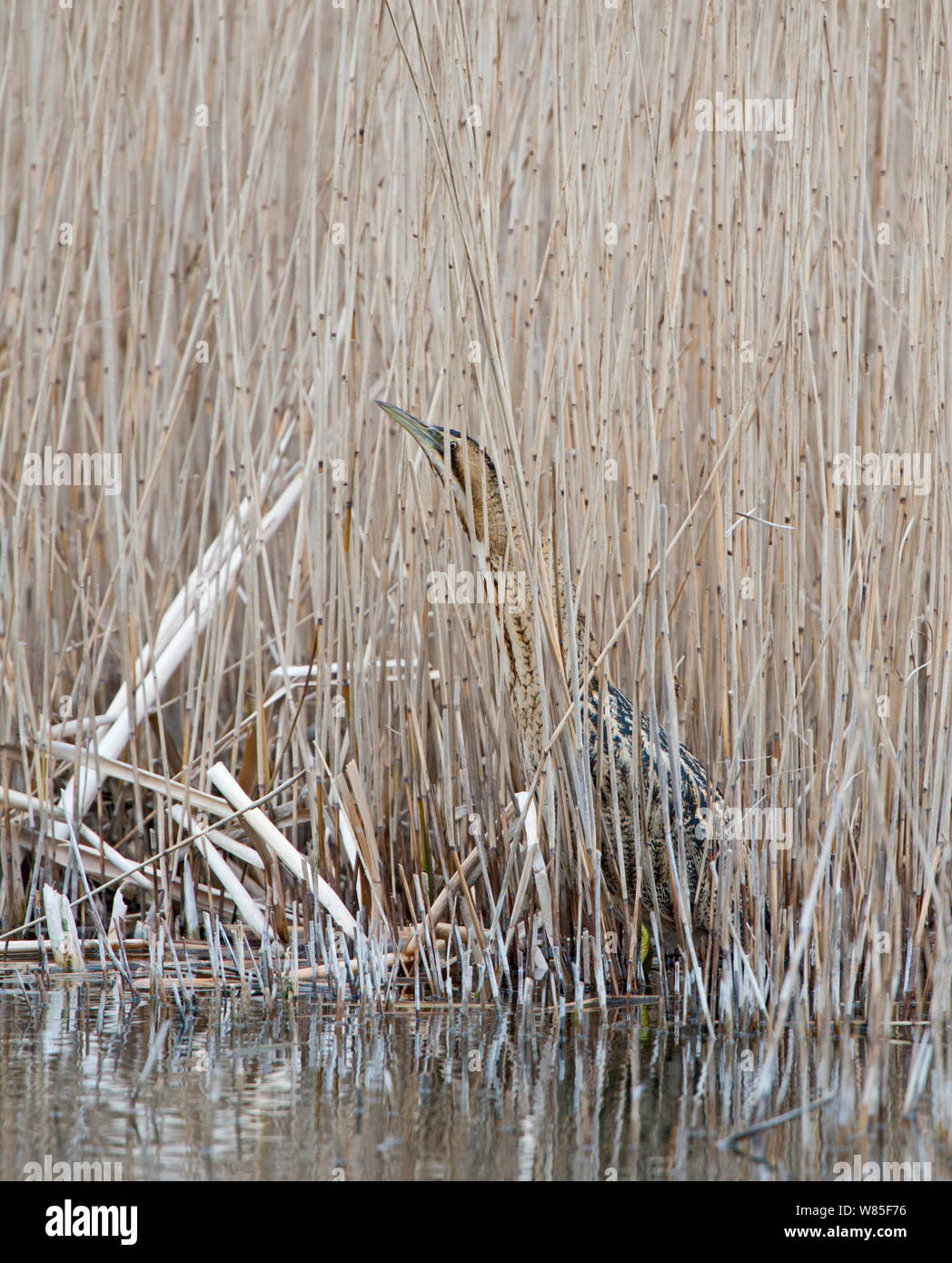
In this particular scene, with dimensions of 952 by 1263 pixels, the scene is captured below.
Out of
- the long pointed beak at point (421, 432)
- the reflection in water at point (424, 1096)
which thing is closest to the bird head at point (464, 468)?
the long pointed beak at point (421, 432)

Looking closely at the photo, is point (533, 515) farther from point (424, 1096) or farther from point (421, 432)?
point (424, 1096)

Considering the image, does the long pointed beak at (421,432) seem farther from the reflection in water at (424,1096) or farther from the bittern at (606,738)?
the reflection in water at (424,1096)

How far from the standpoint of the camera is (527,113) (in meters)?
2.94

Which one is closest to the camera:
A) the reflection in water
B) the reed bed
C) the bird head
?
the reflection in water

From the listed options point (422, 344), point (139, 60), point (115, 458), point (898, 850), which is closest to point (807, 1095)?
point (898, 850)

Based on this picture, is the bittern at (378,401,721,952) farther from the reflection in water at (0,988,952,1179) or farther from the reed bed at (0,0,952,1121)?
the reflection in water at (0,988,952,1179)

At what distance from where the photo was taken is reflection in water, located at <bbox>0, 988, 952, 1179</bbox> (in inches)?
71.9

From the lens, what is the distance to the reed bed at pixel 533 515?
91.2 inches

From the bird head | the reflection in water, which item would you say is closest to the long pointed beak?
the bird head

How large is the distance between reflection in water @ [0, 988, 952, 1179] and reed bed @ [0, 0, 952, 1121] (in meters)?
0.09

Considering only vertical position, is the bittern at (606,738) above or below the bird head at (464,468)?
below

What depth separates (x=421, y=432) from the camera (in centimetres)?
252

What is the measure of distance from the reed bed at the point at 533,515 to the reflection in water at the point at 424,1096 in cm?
9

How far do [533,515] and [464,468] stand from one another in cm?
27
